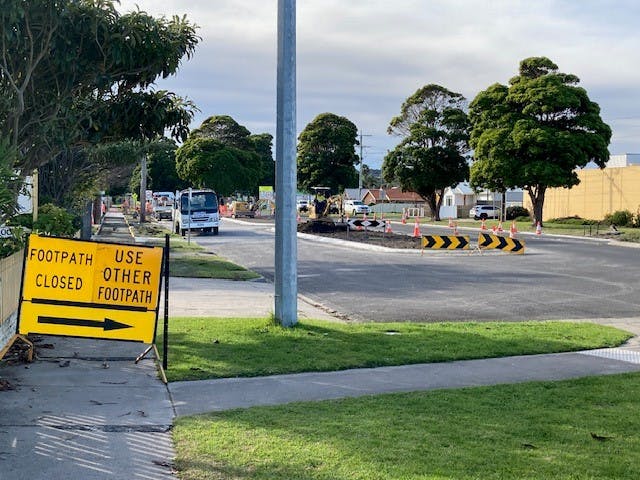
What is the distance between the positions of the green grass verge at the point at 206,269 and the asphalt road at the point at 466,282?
0.84m

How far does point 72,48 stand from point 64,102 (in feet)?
3.08

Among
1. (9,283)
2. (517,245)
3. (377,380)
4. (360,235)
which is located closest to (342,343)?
(377,380)

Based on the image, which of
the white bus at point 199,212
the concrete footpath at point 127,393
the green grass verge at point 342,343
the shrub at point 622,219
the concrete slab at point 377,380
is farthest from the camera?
the shrub at point 622,219

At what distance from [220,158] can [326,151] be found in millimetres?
11117

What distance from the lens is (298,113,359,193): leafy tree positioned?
8106 centimetres

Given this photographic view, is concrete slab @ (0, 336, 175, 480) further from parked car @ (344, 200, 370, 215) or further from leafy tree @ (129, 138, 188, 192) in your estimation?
leafy tree @ (129, 138, 188, 192)

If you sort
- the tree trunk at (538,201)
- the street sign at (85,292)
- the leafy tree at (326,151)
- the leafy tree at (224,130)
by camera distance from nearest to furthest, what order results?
1. the street sign at (85,292)
2. the tree trunk at (538,201)
3. the leafy tree at (326,151)
4. the leafy tree at (224,130)

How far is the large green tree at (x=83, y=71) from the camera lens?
10820 millimetres

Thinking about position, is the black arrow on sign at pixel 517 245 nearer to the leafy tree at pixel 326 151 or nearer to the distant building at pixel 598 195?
the distant building at pixel 598 195

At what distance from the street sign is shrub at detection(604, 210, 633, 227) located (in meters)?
48.5

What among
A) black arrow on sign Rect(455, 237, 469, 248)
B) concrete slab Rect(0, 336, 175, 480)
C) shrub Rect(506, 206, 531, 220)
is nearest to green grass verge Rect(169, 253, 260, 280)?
black arrow on sign Rect(455, 237, 469, 248)

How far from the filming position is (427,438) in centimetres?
597

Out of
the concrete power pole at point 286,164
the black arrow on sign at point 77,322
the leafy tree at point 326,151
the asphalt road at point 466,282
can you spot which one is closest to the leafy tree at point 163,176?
the leafy tree at point 326,151

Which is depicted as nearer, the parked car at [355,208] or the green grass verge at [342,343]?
the green grass verge at [342,343]
